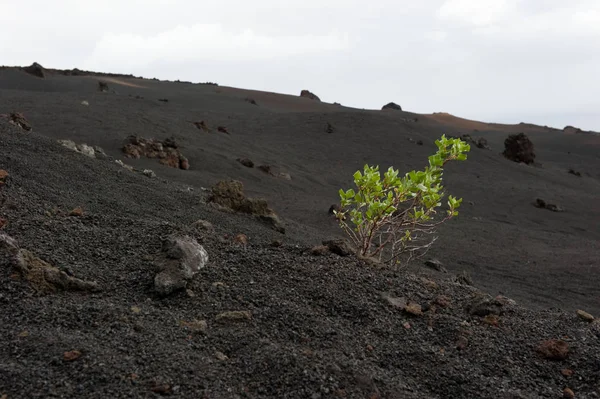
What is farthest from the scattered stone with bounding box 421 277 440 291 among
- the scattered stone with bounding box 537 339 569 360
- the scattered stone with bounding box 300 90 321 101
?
the scattered stone with bounding box 300 90 321 101

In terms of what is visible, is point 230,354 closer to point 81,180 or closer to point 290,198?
point 81,180

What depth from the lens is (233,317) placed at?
117 inches

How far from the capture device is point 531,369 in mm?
2926

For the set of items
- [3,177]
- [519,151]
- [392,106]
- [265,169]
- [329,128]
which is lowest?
[265,169]

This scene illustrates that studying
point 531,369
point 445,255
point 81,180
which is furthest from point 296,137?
point 531,369

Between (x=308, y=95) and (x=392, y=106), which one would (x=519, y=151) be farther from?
(x=308, y=95)

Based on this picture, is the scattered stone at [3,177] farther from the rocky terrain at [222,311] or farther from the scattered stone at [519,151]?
the scattered stone at [519,151]

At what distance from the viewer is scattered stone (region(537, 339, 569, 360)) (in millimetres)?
3014

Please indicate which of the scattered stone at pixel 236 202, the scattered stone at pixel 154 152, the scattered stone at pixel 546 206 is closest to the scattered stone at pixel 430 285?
the scattered stone at pixel 236 202

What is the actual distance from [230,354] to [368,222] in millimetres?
2089

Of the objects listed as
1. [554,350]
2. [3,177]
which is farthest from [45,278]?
[554,350]

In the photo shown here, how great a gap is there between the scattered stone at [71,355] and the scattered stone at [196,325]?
0.59 m

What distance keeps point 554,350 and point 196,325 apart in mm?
1932

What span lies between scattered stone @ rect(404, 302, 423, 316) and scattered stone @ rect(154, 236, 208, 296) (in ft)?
4.24
